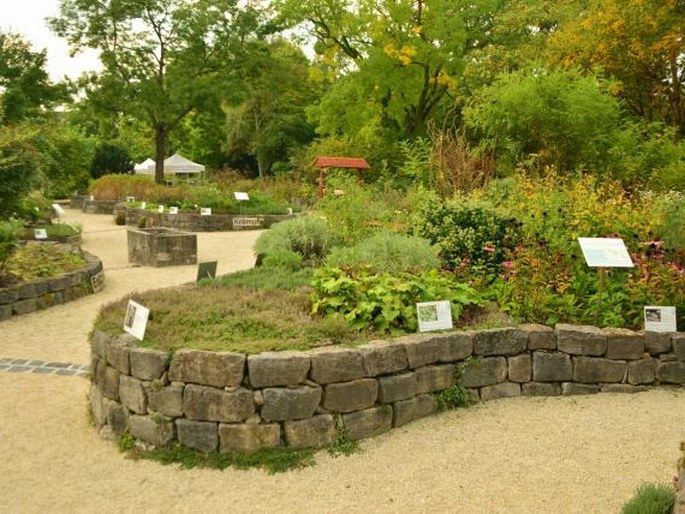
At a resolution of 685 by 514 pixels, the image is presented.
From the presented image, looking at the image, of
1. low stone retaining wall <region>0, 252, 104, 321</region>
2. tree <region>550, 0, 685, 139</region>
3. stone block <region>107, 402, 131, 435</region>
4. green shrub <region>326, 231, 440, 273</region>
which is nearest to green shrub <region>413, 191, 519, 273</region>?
green shrub <region>326, 231, 440, 273</region>

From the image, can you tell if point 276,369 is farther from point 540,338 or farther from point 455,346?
point 540,338

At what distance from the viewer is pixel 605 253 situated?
4914 mm

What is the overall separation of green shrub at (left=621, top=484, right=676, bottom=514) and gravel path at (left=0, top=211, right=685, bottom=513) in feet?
1.18

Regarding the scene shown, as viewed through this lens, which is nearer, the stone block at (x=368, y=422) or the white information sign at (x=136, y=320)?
the stone block at (x=368, y=422)

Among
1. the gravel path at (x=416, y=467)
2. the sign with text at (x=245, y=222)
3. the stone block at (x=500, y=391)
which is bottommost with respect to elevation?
the gravel path at (x=416, y=467)

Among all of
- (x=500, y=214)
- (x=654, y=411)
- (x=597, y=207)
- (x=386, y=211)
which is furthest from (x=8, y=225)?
(x=654, y=411)

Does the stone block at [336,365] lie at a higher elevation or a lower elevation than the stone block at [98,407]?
higher

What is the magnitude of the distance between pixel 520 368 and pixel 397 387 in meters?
1.13

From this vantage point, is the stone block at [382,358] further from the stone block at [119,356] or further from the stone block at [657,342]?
the stone block at [657,342]

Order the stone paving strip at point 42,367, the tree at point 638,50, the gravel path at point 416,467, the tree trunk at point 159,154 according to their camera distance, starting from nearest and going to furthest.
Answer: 1. the gravel path at point 416,467
2. the stone paving strip at point 42,367
3. the tree at point 638,50
4. the tree trunk at point 159,154

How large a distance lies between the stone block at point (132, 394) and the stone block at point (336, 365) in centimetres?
111

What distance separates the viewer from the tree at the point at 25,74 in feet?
71.3

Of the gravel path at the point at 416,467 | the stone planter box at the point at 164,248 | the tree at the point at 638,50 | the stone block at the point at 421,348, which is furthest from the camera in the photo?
the tree at the point at 638,50

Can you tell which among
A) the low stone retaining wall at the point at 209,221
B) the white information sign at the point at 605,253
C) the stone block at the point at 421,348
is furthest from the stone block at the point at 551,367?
the low stone retaining wall at the point at 209,221
